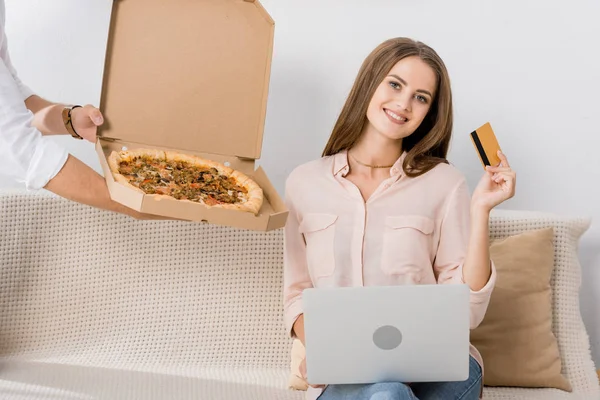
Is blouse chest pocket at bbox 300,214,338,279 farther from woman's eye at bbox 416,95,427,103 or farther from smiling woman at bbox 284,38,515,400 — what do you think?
woman's eye at bbox 416,95,427,103

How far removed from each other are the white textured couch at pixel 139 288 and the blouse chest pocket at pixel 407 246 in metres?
0.46

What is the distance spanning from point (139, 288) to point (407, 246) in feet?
2.58

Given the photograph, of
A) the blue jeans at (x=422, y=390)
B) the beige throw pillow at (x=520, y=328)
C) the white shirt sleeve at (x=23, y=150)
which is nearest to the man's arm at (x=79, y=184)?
the white shirt sleeve at (x=23, y=150)

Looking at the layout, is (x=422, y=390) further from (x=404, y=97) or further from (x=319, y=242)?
(x=404, y=97)

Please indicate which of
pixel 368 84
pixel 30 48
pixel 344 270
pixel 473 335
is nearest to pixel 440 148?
pixel 368 84

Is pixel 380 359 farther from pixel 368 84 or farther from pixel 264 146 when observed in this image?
pixel 264 146

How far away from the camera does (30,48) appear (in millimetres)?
2123

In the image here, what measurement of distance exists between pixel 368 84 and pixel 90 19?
0.91 metres

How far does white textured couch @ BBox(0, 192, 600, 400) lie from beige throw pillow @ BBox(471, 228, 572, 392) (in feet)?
0.38

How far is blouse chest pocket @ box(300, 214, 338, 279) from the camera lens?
161 centimetres

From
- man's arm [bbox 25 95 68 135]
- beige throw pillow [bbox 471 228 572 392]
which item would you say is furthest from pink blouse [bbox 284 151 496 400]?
man's arm [bbox 25 95 68 135]

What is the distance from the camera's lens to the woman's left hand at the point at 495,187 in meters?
1.44

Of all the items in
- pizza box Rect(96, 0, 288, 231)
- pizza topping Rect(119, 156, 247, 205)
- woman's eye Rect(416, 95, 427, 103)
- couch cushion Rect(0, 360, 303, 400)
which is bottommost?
couch cushion Rect(0, 360, 303, 400)

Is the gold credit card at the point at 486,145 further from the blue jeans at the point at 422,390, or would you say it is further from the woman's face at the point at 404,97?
the blue jeans at the point at 422,390
